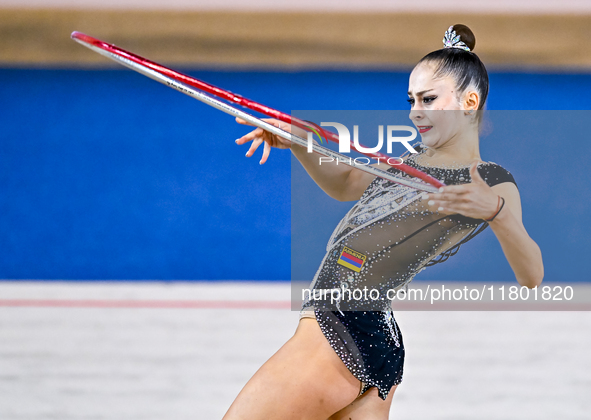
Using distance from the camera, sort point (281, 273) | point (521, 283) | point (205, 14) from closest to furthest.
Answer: point (521, 283), point (205, 14), point (281, 273)

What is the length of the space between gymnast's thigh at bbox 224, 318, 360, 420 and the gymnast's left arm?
0.95ft

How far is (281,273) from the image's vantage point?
13.3 feet

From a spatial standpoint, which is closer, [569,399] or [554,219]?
[554,219]

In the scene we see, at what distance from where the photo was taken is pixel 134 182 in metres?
4.09

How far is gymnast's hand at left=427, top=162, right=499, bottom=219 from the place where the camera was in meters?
0.82

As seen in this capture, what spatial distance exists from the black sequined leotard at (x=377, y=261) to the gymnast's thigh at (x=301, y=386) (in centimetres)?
2

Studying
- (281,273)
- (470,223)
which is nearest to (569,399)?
(470,223)

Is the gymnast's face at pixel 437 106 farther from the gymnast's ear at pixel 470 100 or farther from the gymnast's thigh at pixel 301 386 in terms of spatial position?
the gymnast's thigh at pixel 301 386

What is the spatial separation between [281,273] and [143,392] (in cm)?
206

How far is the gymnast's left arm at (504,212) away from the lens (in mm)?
823

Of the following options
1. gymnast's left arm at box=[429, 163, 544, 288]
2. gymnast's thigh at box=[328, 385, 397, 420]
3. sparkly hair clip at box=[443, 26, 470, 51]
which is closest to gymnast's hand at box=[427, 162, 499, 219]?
gymnast's left arm at box=[429, 163, 544, 288]

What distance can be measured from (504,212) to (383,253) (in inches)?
7.7

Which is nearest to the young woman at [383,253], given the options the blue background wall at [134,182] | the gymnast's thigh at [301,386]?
the gymnast's thigh at [301,386]

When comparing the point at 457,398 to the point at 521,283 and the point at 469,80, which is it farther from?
the point at 469,80
